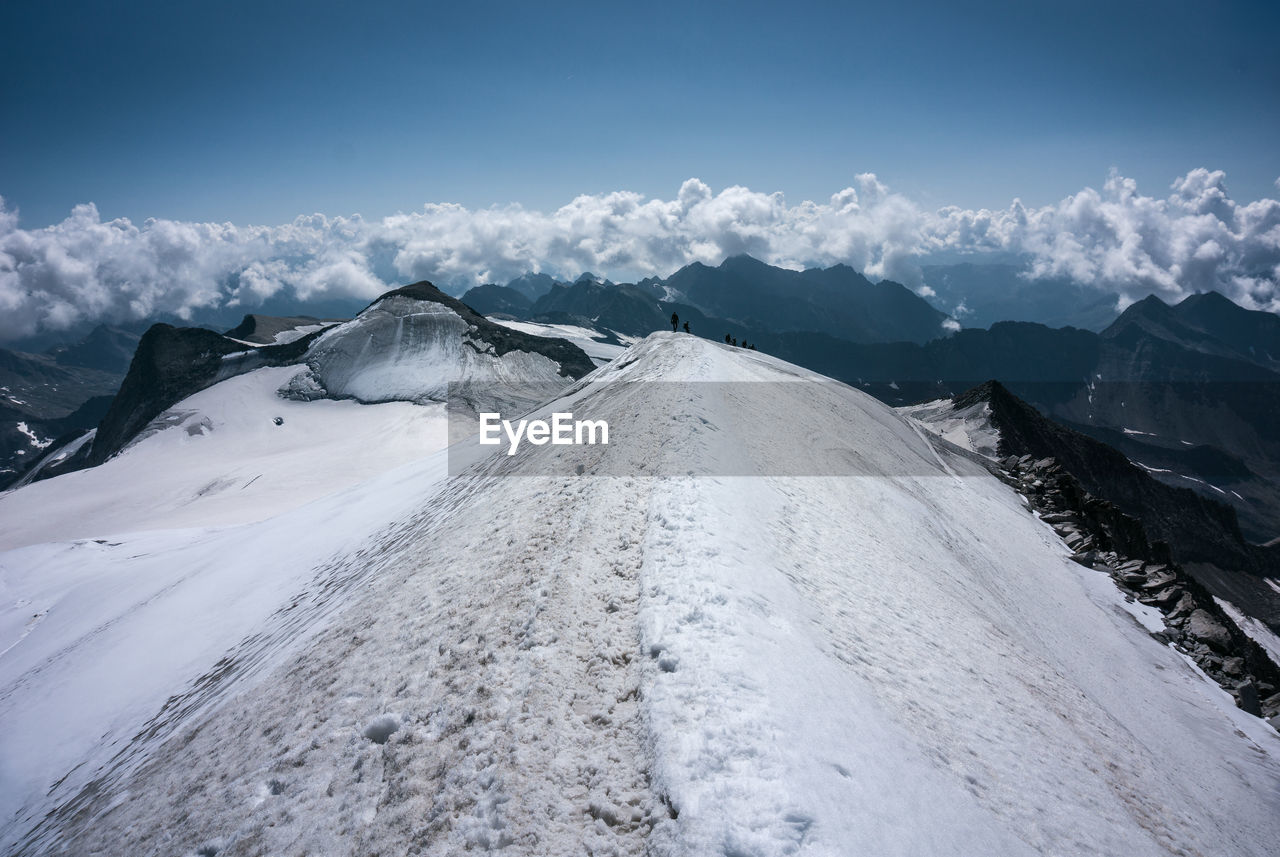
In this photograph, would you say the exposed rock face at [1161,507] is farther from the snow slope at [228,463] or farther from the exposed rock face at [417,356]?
the snow slope at [228,463]

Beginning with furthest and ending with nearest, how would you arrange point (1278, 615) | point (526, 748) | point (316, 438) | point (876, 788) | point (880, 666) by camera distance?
1. point (316, 438)
2. point (1278, 615)
3. point (880, 666)
4. point (526, 748)
5. point (876, 788)

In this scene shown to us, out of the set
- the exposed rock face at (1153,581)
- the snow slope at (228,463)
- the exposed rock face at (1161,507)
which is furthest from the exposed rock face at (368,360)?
the exposed rock face at (1153,581)

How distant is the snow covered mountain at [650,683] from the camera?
19.0 feet

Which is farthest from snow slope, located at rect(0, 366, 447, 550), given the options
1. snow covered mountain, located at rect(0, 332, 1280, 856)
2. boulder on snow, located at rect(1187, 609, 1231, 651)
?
boulder on snow, located at rect(1187, 609, 1231, 651)

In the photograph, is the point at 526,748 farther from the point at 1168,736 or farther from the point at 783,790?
the point at 1168,736

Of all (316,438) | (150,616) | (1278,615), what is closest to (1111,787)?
(150,616)

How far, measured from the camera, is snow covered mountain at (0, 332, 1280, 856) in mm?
5785

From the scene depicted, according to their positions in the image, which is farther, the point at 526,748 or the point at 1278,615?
the point at 1278,615

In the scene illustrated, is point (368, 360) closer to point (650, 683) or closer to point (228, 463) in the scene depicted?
point (228, 463)

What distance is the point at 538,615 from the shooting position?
8.45m

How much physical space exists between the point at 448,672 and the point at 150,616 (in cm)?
2039

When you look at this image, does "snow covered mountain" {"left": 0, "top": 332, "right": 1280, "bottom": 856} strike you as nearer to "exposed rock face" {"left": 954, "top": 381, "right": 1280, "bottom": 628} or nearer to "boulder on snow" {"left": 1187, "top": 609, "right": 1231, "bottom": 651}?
"boulder on snow" {"left": 1187, "top": 609, "right": 1231, "bottom": 651}

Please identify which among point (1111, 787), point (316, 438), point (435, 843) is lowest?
point (316, 438)

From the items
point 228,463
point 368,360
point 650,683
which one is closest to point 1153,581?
point 650,683
